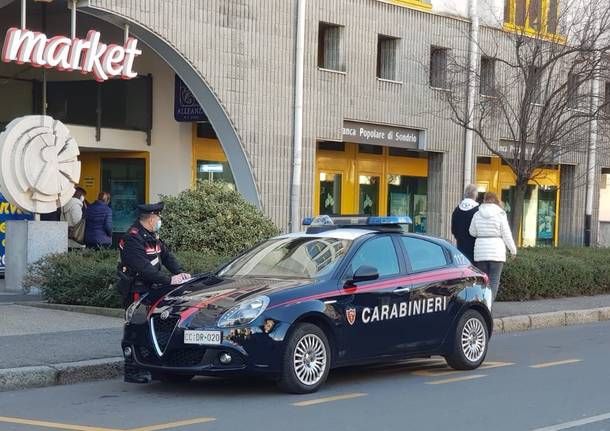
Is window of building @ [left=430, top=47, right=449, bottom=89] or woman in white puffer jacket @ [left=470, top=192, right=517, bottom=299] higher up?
window of building @ [left=430, top=47, right=449, bottom=89]

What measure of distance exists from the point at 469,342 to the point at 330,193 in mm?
13339

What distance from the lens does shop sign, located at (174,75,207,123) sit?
70.2 feet

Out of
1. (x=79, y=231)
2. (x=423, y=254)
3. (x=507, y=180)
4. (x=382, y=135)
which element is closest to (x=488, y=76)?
(x=382, y=135)

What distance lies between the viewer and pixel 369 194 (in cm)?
2586

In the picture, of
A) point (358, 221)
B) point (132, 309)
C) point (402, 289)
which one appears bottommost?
point (132, 309)

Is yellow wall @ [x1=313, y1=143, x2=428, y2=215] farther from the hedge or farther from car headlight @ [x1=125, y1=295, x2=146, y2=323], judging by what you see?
car headlight @ [x1=125, y1=295, x2=146, y2=323]

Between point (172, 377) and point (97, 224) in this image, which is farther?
point (97, 224)

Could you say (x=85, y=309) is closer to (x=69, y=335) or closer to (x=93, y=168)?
(x=69, y=335)

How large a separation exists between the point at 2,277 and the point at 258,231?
575cm

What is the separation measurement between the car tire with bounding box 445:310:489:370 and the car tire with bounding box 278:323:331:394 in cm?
201

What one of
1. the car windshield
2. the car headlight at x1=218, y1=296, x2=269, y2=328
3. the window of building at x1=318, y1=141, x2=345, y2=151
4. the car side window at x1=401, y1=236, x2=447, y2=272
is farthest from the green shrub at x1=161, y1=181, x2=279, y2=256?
the window of building at x1=318, y1=141, x2=345, y2=151

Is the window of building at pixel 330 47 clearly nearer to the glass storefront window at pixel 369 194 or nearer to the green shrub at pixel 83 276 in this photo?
the glass storefront window at pixel 369 194

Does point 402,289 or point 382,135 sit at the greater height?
point 382,135

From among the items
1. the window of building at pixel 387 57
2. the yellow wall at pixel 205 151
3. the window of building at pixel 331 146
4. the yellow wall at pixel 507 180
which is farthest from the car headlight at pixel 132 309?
the yellow wall at pixel 507 180
